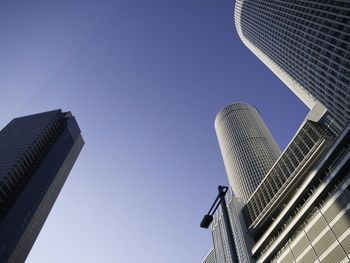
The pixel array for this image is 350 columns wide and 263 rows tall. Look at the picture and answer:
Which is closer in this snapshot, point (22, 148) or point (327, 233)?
point (327, 233)

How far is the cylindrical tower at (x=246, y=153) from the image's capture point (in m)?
144

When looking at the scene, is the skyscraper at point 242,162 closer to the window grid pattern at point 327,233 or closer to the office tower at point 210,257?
the office tower at point 210,257

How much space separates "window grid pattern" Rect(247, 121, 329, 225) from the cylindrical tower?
25169 millimetres

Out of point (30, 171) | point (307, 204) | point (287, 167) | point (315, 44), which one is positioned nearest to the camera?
point (307, 204)

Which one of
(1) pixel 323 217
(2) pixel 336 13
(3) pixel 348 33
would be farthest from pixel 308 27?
(1) pixel 323 217

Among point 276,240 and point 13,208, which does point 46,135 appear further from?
point 276,240

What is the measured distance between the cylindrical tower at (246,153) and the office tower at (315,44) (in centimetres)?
6169

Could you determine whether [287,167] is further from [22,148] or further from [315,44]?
[22,148]

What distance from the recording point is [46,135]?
153m

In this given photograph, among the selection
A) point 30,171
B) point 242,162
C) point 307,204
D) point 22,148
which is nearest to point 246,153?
point 242,162

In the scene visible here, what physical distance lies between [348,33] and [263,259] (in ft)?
228

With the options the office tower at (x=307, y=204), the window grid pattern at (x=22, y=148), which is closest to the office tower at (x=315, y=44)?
the office tower at (x=307, y=204)

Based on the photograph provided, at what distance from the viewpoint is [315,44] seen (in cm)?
8200

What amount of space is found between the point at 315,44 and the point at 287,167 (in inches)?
1758
